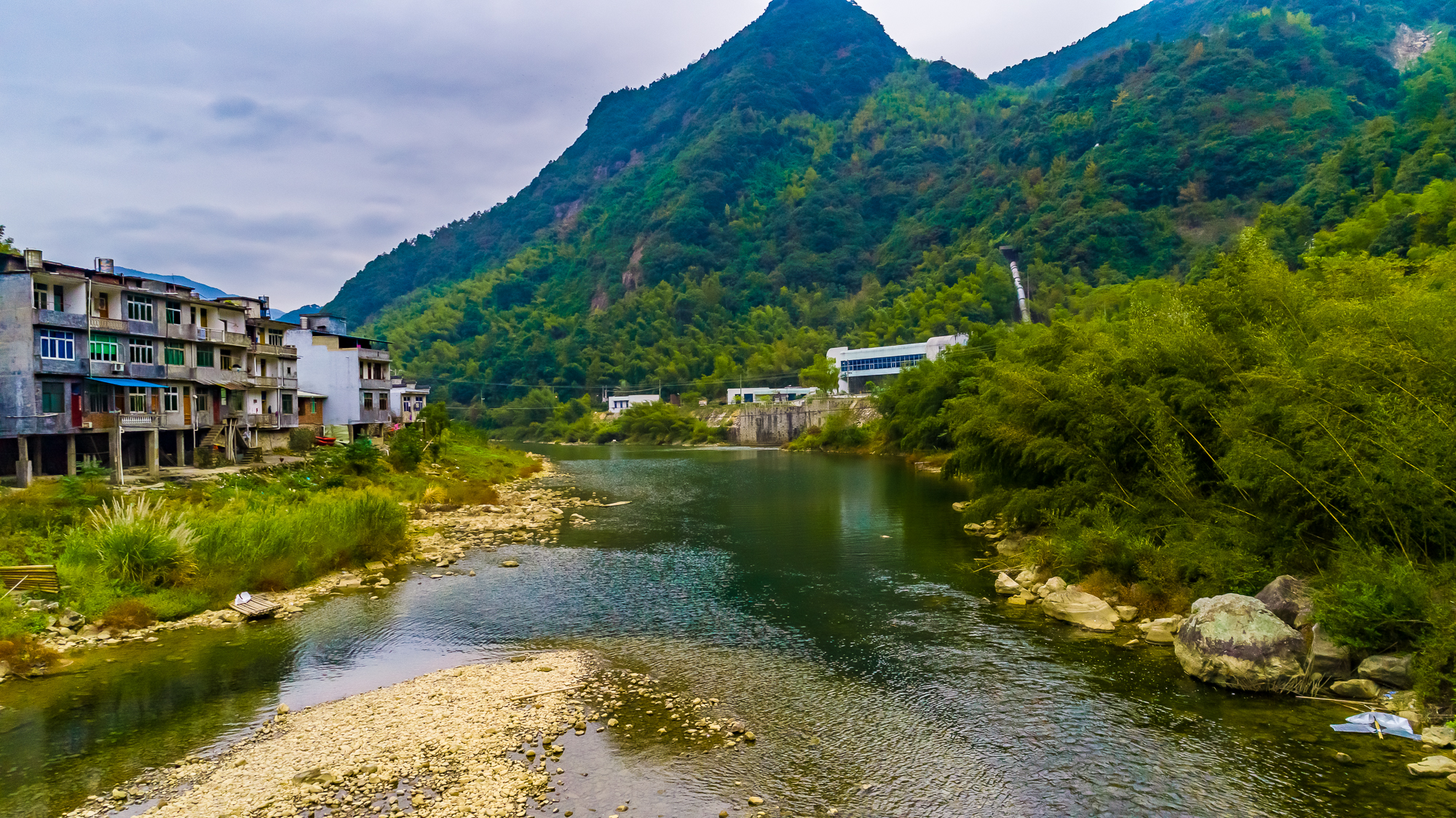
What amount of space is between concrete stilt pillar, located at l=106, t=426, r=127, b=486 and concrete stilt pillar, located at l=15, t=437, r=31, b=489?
6.39ft

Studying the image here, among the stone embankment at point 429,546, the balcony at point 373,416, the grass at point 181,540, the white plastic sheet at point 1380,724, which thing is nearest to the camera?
the white plastic sheet at point 1380,724

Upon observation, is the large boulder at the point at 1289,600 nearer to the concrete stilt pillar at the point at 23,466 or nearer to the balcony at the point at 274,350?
the concrete stilt pillar at the point at 23,466

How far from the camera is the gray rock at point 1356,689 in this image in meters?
11.4

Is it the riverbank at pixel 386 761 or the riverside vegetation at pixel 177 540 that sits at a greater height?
the riverside vegetation at pixel 177 540

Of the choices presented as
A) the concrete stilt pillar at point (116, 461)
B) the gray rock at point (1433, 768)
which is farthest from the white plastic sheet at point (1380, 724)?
the concrete stilt pillar at point (116, 461)

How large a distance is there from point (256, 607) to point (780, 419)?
68440mm

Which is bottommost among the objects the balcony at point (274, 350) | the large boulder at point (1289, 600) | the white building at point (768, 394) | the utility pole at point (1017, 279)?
the large boulder at point (1289, 600)

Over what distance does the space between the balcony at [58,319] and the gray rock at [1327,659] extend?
104ft

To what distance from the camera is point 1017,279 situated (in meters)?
104

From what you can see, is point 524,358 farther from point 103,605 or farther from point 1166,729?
point 1166,729

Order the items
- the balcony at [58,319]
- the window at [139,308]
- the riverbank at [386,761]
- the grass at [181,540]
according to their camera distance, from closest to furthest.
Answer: the riverbank at [386,761], the grass at [181,540], the balcony at [58,319], the window at [139,308]

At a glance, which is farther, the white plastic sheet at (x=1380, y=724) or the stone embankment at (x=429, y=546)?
the stone embankment at (x=429, y=546)

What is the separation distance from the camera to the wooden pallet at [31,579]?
15.3 m

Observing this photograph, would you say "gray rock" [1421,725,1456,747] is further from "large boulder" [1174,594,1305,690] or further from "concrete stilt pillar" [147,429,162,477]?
"concrete stilt pillar" [147,429,162,477]
